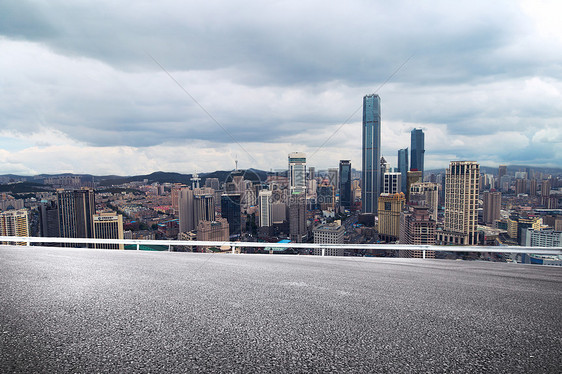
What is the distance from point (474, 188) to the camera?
71.3ft

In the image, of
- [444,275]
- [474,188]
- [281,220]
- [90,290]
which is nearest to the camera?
[90,290]

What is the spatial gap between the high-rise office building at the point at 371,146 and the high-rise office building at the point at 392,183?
0.92m

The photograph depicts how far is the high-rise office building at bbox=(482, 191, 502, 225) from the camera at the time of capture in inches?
790

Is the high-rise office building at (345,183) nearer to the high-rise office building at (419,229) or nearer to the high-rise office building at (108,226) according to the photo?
the high-rise office building at (419,229)

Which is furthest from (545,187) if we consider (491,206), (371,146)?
(371,146)

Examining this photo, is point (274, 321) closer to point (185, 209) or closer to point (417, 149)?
point (185, 209)

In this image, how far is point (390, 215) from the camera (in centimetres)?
2911

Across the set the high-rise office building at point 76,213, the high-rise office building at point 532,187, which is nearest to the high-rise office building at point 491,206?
the high-rise office building at point 532,187

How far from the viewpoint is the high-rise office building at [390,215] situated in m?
26.9

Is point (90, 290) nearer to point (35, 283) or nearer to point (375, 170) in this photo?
point (35, 283)

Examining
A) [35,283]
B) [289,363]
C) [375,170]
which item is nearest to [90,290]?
[35,283]

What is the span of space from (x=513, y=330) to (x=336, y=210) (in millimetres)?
30881

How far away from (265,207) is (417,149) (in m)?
21.1

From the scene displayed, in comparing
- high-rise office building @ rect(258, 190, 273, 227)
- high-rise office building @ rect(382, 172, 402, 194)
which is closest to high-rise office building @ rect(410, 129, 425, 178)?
high-rise office building @ rect(382, 172, 402, 194)
